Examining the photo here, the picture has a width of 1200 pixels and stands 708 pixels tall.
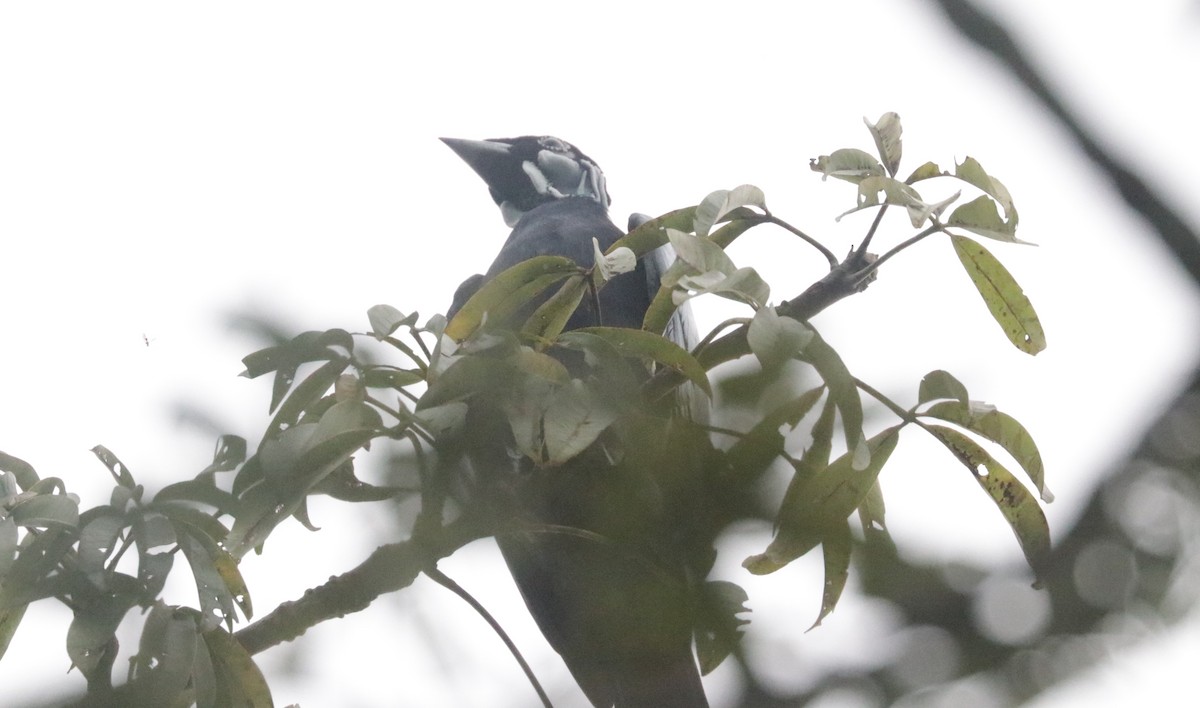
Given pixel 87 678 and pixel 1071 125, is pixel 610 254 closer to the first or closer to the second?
pixel 87 678

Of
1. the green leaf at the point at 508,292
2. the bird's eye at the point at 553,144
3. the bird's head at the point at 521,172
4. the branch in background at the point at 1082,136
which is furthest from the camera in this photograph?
the bird's eye at the point at 553,144

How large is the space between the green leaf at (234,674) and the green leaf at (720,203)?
0.81 meters

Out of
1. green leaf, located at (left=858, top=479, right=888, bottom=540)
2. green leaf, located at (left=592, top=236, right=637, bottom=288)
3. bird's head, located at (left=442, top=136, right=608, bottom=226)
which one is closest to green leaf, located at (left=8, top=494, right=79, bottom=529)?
green leaf, located at (left=592, top=236, right=637, bottom=288)

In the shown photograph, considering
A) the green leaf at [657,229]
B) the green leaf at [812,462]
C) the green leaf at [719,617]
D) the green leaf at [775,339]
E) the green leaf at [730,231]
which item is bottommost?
the green leaf at [719,617]

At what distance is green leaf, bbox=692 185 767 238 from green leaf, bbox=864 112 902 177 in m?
0.16

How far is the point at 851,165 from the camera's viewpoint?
1477 mm

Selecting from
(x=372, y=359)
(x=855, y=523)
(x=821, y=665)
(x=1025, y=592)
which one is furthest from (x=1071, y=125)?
(x=372, y=359)

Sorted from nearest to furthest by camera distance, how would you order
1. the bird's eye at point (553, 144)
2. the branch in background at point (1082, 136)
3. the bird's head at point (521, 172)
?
the branch in background at point (1082, 136) < the bird's head at point (521, 172) < the bird's eye at point (553, 144)

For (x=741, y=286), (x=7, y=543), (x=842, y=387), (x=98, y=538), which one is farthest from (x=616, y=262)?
(x=7, y=543)

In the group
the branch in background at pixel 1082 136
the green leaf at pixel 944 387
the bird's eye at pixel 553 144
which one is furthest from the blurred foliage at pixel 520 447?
the bird's eye at pixel 553 144

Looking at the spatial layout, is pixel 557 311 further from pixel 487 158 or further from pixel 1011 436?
pixel 487 158

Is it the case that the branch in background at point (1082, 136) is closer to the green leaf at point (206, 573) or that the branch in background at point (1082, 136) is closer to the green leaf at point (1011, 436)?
the green leaf at point (1011, 436)

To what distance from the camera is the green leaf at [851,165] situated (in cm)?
147

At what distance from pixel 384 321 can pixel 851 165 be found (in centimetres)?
61
